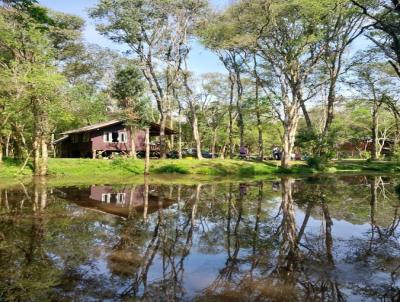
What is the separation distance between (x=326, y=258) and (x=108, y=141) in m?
42.2

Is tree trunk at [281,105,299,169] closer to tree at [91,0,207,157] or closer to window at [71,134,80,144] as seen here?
tree at [91,0,207,157]

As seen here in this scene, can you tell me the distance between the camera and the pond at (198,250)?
7766 millimetres

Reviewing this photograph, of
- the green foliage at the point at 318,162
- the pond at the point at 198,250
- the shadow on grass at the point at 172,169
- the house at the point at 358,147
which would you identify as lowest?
the pond at the point at 198,250

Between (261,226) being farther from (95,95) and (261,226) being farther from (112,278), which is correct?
(95,95)

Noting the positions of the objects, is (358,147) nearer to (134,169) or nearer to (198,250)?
(134,169)

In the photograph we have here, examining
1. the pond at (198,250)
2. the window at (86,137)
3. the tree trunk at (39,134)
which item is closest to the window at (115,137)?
the window at (86,137)

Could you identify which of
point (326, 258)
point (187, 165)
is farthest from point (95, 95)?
point (326, 258)

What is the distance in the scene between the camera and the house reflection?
17609 mm

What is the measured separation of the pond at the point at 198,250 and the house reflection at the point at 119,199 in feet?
0.44

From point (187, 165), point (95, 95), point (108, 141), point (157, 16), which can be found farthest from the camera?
point (95, 95)

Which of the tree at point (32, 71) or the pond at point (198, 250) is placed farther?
the tree at point (32, 71)

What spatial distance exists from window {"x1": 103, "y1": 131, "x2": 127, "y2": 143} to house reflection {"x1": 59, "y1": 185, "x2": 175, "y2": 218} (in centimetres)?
2350

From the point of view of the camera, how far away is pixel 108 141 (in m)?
49.6

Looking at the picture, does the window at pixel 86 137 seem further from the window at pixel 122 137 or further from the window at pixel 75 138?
the window at pixel 122 137
